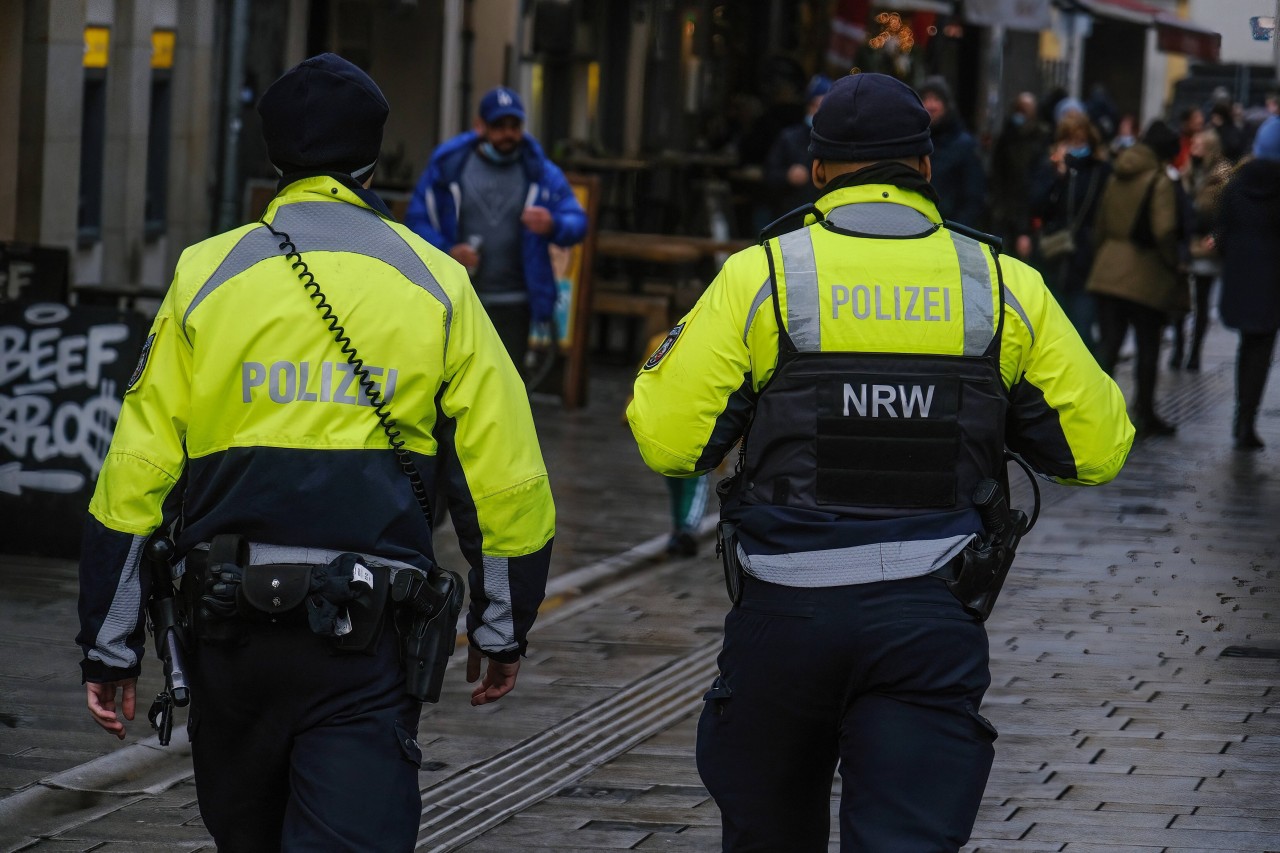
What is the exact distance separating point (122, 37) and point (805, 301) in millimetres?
10626

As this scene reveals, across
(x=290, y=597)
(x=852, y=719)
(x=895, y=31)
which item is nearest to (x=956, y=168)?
(x=852, y=719)

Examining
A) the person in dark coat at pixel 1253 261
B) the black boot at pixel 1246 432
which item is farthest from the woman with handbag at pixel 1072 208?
the person in dark coat at pixel 1253 261

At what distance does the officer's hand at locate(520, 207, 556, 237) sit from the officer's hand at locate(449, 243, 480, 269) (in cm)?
28

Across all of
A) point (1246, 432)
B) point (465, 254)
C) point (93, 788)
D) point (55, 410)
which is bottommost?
point (93, 788)

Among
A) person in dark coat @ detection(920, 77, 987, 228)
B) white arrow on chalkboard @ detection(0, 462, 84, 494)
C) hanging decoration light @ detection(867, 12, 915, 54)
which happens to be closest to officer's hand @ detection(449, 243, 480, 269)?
white arrow on chalkboard @ detection(0, 462, 84, 494)

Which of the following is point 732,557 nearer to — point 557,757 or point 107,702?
point 107,702

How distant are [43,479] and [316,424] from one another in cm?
561

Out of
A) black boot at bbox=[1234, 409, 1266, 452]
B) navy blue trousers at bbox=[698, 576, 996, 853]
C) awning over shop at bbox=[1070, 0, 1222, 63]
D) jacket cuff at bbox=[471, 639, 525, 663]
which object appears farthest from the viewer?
awning over shop at bbox=[1070, 0, 1222, 63]

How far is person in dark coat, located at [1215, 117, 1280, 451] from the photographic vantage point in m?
12.9

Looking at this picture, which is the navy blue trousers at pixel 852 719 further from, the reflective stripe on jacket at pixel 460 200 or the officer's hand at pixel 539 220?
the reflective stripe on jacket at pixel 460 200

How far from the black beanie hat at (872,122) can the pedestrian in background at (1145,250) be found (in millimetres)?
9835

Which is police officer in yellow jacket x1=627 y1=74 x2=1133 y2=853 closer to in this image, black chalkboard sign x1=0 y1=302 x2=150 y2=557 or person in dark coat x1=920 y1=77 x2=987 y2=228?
black chalkboard sign x1=0 y1=302 x2=150 y2=557

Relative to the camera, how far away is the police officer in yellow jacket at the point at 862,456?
3.75 m

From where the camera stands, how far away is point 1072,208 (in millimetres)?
15516
